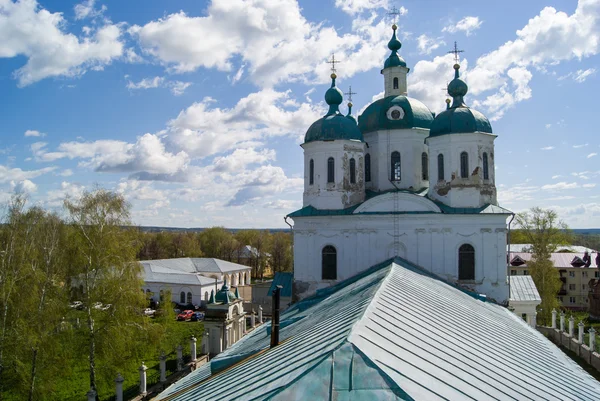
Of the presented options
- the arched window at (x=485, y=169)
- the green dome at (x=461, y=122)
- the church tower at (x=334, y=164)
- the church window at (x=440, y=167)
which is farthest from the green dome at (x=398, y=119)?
the arched window at (x=485, y=169)

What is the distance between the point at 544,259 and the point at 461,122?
20.4 meters

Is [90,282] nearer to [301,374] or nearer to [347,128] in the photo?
[347,128]

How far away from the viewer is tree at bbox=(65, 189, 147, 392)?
776 inches

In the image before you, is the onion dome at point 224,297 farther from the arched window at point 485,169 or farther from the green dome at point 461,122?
the arched window at point 485,169

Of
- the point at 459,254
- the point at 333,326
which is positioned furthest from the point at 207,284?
the point at 333,326

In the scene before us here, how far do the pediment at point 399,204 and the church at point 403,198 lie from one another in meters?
0.04

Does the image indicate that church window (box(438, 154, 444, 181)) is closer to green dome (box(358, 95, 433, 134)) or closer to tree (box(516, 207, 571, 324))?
green dome (box(358, 95, 433, 134))

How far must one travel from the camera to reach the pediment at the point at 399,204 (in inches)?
810

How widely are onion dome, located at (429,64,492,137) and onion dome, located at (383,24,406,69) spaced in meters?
3.82

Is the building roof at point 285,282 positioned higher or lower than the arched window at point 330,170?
lower

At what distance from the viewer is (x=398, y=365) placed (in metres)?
5.62

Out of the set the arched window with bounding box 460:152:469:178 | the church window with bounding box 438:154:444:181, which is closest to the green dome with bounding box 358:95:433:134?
the church window with bounding box 438:154:444:181

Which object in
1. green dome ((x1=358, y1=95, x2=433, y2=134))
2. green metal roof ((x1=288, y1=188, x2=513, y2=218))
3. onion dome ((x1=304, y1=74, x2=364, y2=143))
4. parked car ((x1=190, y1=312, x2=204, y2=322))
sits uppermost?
green dome ((x1=358, y1=95, x2=433, y2=134))

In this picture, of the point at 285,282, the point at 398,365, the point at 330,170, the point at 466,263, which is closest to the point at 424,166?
the point at 330,170
